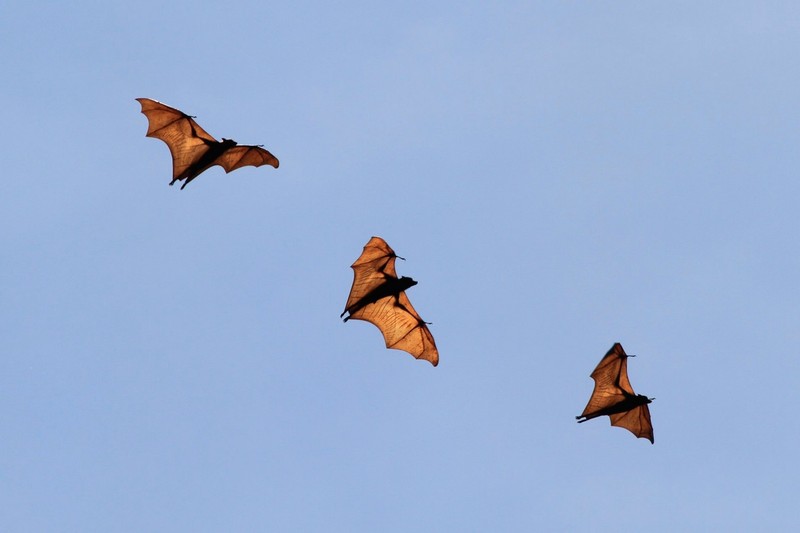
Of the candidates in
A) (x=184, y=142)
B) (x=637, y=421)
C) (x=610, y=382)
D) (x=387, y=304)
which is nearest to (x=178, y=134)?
(x=184, y=142)

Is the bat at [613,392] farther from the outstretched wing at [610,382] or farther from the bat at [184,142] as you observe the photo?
the bat at [184,142]

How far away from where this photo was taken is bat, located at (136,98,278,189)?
194 ft

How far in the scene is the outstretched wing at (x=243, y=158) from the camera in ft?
200

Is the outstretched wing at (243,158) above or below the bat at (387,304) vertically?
above

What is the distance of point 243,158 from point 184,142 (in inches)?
130

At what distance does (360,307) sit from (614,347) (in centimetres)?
1253

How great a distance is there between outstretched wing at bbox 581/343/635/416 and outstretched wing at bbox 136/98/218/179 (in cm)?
2204

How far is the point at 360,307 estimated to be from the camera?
5909 cm

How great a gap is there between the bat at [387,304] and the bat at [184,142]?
8878 millimetres

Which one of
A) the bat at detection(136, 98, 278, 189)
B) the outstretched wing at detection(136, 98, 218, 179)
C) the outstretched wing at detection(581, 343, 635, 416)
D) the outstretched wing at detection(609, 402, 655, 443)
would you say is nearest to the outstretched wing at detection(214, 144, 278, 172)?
the bat at detection(136, 98, 278, 189)

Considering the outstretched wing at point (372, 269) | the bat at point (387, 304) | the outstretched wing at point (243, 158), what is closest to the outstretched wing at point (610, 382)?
the bat at point (387, 304)

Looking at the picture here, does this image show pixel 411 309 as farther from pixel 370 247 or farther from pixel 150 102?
pixel 150 102

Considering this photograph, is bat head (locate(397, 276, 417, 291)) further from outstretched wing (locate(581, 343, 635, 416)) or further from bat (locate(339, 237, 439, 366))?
outstretched wing (locate(581, 343, 635, 416))

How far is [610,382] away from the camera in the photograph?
57969 millimetres
